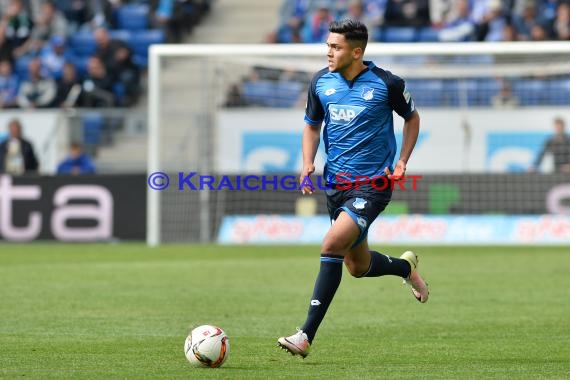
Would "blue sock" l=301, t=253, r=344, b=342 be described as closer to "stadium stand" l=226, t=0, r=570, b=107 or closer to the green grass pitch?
the green grass pitch

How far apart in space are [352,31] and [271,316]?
3432 mm

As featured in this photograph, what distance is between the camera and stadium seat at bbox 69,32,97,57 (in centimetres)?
2786

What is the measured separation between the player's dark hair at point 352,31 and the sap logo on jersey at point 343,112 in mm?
454

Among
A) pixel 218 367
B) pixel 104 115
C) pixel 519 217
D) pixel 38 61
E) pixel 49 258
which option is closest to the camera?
pixel 218 367

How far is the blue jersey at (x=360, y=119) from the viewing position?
28.9ft

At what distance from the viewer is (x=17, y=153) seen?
22.4 metres

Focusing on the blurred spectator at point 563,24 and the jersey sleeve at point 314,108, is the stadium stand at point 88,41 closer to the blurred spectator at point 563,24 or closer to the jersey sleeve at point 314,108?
the blurred spectator at point 563,24

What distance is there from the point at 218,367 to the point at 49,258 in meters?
10.5

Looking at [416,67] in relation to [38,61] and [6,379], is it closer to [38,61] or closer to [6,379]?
[38,61]

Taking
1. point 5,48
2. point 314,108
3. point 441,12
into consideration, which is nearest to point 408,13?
point 441,12

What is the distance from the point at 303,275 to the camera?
50.3 ft

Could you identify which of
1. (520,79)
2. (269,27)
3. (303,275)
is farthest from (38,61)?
(303,275)

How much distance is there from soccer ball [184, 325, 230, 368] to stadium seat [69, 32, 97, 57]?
67.4 ft

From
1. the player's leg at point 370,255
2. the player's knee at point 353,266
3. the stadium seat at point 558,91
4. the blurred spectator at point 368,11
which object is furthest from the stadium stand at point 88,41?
the player's knee at point 353,266
